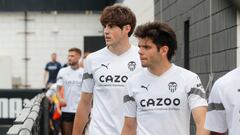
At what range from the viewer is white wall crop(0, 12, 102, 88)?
98.0ft

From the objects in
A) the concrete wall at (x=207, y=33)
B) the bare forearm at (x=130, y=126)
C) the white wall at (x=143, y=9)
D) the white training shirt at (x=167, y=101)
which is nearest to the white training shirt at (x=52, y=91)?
the white wall at (x=143, y=9)

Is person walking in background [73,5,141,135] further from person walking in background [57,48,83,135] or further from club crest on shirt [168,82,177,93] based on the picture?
person walking in background [57,48,83,135]

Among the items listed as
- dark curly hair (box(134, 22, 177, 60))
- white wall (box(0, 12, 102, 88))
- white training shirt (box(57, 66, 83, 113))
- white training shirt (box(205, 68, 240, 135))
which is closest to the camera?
white training shirt (box(205, 68, 240, 135))

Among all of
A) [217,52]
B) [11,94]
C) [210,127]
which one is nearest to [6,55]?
[11,94]

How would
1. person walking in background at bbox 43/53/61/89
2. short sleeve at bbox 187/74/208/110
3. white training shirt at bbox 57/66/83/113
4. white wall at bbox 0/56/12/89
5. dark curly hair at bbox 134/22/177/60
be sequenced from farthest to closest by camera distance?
white wall at bbox 0/56/12/89 < person walking in background at bbox 43/53/61/89 < white training shirt at bbox 57/66/83/113 < dark curly hair at bbox 134/22/177/60 < short sleeve at bbox 187/74/208/110

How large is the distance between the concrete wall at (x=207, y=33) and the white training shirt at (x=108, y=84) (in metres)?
1.09

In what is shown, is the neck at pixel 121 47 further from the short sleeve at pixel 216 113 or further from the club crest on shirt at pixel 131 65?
the short sleeve at pixel 216 113

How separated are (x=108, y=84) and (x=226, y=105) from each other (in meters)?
2.64

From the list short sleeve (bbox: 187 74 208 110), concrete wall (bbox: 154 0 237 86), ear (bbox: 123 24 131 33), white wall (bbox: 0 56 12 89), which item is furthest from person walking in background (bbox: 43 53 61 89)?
short sleeve (bbox: 187 74 208 110)

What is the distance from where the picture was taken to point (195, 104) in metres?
5.14

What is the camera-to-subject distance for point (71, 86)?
45.1 ft

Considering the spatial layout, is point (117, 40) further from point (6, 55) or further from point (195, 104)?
point (6, 55)

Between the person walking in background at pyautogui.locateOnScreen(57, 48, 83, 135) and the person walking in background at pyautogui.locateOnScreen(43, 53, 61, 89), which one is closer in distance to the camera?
the person walking in background at pyautogui.locateOnScreen(57, 48, 83, 135)

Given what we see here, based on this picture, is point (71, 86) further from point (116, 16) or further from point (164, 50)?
point (164, 50)
